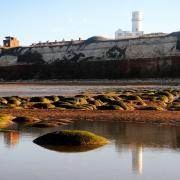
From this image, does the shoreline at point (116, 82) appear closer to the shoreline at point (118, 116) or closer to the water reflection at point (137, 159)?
the shoreline at point (118, 116)

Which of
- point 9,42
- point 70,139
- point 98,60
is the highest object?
point 9,42

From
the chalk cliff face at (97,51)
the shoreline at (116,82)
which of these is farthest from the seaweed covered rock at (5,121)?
the chalk cliff face at (97,51)

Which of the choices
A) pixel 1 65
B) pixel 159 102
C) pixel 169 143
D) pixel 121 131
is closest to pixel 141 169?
pixel 169 143

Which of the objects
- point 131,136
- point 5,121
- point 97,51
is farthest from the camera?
point 97,51

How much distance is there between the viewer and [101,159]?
1186 centimetres

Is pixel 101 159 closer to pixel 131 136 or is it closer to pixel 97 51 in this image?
pixel 131 136

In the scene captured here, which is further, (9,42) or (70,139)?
(9,42)

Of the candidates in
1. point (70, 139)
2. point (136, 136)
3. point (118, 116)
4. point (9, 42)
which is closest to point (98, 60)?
point (9, 42)

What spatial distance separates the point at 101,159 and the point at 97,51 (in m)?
103

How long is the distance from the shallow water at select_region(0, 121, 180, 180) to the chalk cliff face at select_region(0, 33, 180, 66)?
87.7 metres

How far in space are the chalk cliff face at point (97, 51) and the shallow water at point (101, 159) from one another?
87.7 metres

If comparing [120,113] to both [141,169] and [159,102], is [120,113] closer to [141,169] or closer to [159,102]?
[159,102]

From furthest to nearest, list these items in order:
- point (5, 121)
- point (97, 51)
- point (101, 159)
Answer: point (97, 51) → point (5, 121) → point (101, 159)

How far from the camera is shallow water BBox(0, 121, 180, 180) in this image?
10062 millimetres
